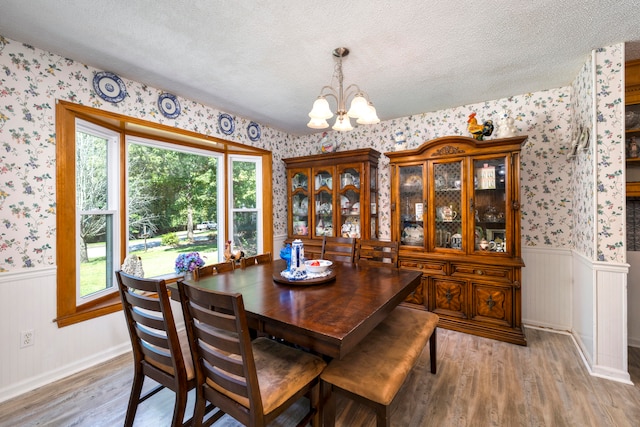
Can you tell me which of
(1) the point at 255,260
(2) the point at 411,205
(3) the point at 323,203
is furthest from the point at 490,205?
(1) the point at 255,260

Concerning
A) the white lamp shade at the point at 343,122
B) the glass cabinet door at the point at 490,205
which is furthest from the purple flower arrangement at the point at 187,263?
the glass cabinet door at the point at 490,205

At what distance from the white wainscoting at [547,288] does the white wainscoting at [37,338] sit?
4123 millimetres

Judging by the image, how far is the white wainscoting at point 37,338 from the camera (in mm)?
1911

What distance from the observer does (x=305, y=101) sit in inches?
118

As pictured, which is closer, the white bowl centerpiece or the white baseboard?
the white baseboard

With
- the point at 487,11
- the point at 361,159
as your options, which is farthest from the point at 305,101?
the point at 487,11

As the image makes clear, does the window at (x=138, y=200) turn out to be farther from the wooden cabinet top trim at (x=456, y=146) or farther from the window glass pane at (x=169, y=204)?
the wooden cabinet top trim at (x=456, y=146)

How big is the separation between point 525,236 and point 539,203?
0.37 meters

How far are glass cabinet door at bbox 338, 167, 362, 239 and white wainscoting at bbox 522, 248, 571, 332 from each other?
1.87 metres

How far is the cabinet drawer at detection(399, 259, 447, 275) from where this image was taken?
2965mm

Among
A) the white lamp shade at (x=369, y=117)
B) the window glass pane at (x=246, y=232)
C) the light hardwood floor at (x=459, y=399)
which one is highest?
the white lamp shade at (x=369, y=117)

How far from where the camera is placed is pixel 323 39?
1908 millimetres

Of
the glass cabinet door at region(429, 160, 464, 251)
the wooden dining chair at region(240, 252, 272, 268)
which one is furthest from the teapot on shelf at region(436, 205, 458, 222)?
the wooden dining chair at region(240, 252, 272, 268)

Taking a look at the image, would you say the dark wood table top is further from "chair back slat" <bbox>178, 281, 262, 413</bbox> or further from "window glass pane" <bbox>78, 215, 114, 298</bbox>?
"window glass pane" <bbox>78, 215, 114, 298</bbox>
